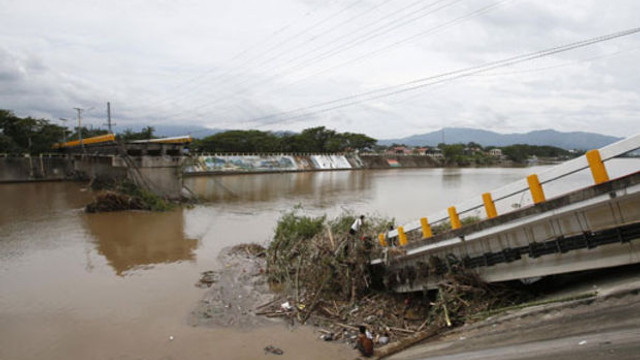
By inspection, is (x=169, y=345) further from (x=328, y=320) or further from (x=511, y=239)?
(x=511, y=239)

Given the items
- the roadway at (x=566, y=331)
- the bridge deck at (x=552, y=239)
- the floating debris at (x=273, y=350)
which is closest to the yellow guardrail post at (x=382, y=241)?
the bridge deck at (x=552, y=239)

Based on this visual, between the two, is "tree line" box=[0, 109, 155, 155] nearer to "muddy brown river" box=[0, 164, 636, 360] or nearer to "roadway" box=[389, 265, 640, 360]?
"muddy brown river" box=[0, 164, 636, 360]

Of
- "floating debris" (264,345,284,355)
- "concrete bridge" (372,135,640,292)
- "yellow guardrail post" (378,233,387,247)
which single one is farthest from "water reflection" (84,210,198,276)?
"concrete bridge" (372,135,640,292)

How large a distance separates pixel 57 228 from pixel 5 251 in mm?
3546

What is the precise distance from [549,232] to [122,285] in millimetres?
9240

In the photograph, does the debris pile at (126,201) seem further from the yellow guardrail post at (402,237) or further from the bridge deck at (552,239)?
the bridge deck at (552,239)

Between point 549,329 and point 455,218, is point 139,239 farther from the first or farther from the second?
point 549,329

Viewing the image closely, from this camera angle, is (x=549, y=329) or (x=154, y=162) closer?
(x=549, y=329)

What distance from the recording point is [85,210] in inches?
731

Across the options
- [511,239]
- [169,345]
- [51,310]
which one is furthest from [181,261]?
[511,239]

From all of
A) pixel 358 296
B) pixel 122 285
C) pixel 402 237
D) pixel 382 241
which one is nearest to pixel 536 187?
pixel 402 237

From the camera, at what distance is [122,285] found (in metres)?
9.08

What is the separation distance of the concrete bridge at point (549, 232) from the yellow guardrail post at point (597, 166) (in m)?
0.01

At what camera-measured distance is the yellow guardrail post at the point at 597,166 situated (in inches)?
181
